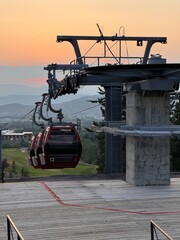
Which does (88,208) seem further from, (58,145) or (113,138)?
(113,138)

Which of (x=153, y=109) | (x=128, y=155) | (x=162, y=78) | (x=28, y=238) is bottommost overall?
(x=28, y=238)

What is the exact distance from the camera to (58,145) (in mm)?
18250

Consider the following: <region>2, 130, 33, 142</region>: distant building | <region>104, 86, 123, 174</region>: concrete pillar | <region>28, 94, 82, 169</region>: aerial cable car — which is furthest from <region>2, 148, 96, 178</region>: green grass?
<region>28, 94, 82, 169</region>: aerial cable car

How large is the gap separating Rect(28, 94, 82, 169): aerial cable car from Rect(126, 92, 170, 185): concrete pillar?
324cm

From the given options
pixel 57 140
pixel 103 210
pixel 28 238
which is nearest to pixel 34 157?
pixel 57 140

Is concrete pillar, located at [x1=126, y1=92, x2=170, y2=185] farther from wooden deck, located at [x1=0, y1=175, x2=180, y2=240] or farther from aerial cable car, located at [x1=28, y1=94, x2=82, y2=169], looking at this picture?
aerial cable car, located at [x1=28, y1=94, x2=82, y2=169]

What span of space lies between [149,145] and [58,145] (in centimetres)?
401

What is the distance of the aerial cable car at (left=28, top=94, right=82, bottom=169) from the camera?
18016 mm

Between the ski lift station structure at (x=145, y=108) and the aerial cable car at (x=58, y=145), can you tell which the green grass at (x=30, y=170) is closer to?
the aerial cable car at (x=58, y=145)

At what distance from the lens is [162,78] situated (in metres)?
15.4

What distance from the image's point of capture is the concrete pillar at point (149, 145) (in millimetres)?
15656

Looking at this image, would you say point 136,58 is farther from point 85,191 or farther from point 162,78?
point 85,191

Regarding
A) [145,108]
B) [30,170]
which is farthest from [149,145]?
[30,170]

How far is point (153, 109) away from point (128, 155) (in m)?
1.86
